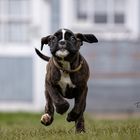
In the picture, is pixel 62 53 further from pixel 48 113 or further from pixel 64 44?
pixel 48 113

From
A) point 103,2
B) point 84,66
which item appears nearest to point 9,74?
point 103,2

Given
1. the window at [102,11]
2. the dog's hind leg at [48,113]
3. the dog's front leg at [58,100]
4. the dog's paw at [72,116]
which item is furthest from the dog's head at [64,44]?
the window at [102,11]

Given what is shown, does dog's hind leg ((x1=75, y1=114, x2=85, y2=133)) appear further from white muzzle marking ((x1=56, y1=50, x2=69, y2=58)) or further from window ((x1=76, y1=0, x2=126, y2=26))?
window ((x1=76, y1=0, x2=126, y2=26))

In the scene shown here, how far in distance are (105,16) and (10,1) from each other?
8.43 feet

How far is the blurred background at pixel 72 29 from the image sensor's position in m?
18.9

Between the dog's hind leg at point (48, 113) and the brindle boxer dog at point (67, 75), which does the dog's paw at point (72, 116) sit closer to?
the brindle boxer dog at point (67, 75)

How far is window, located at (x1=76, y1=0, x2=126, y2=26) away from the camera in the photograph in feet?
64.6

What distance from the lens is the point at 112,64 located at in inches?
747

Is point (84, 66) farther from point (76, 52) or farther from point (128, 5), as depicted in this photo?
point (128, 5)

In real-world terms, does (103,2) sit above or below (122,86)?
above

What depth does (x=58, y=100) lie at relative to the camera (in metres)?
7.76

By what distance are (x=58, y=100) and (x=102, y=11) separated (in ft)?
40.1

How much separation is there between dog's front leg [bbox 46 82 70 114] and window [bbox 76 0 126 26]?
11877 mm

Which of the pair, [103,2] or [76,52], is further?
[103,2]
